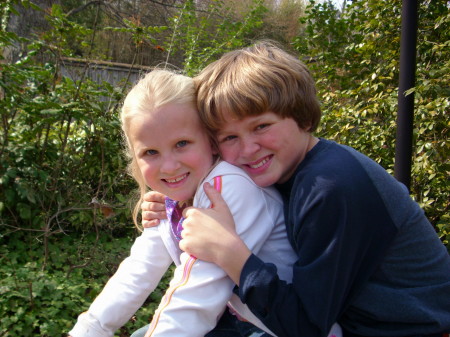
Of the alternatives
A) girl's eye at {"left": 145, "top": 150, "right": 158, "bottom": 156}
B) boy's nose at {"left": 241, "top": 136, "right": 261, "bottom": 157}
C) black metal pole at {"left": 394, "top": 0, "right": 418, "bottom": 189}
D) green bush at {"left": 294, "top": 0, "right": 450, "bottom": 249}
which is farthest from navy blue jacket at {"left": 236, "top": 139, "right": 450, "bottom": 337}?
green bush at {"left": 294, "top": 0, "right": 450, "bottom": 249}

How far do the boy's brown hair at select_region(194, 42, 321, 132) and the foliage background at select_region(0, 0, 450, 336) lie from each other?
1.59 metres

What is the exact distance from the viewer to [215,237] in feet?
4.44

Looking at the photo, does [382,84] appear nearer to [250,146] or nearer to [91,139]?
[91,139]

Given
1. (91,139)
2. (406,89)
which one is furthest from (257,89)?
(91,139)

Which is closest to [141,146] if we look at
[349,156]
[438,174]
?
[349,156]

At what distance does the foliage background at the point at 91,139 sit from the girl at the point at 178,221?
43.8 inches

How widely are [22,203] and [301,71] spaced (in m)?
2.90

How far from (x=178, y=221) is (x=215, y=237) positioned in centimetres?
43

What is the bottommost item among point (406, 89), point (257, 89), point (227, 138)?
point (227, 138)

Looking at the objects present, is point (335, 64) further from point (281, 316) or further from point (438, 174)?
point (281, 316)

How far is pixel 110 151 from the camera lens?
4.11 m

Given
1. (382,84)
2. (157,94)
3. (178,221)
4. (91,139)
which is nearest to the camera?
(157,94)

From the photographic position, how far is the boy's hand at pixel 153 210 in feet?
6.00

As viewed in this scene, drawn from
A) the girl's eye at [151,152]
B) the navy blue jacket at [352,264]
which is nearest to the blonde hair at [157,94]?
the girl's eye at [151,152]
